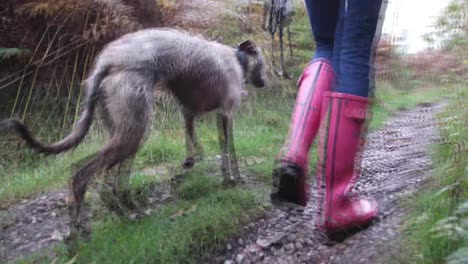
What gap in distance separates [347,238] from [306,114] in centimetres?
64

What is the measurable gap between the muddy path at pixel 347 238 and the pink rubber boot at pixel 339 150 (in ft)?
0.46

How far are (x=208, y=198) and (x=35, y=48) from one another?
10.7 ft

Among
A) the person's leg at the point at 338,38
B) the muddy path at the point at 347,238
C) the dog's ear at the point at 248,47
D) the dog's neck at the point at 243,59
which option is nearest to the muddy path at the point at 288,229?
the muddy path at the point at 347,238

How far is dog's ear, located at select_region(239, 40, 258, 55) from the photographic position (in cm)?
377

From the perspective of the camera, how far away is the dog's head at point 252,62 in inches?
148

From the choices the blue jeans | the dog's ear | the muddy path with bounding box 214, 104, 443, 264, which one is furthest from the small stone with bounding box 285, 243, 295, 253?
the dog's ear

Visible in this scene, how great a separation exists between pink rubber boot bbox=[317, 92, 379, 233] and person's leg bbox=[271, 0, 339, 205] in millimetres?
90

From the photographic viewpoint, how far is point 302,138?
2.09m

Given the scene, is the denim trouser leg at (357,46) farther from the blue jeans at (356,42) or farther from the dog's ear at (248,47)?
the dog's ear at (248,47)

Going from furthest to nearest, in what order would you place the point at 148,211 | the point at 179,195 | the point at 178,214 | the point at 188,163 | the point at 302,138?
1. the point at 188,163
2. the point at 179,195
3. the point at 148,211
4. the point at 178,214
5. the point at 302,138

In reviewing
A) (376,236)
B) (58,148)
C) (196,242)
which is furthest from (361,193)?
(58,148)

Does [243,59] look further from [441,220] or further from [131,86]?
[441,220]

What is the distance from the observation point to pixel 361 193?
2852 millimetres

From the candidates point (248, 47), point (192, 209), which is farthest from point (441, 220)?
point (248, 47)
